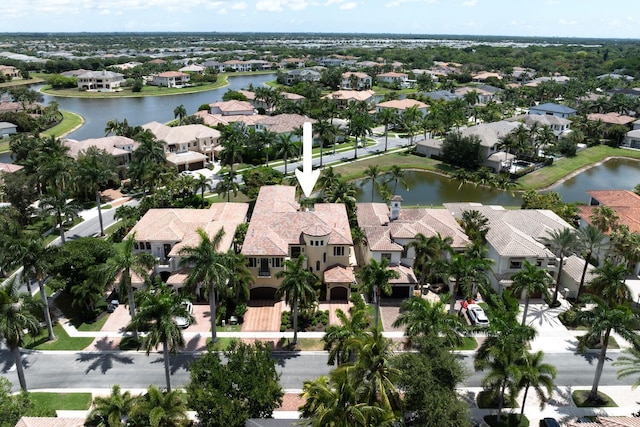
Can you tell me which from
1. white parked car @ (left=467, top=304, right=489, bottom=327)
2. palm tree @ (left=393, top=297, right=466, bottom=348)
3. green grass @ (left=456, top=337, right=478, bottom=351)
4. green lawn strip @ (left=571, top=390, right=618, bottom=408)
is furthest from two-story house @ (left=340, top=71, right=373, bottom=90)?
green lawn strip @ (left=571, top=390, right=618, bottom=408)

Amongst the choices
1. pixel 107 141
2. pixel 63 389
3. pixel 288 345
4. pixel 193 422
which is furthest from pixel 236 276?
pixel 107 141

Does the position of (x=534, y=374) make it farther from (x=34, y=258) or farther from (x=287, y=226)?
(x=34, y=258)

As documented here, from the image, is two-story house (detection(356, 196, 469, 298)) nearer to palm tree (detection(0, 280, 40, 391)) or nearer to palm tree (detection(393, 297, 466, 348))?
palm tree (detection(393, 297, 466, 348))

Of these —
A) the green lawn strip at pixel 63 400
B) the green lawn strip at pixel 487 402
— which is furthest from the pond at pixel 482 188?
the green lawn strip at pixel 63 400

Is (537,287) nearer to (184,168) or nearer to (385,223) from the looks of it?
(385,223)

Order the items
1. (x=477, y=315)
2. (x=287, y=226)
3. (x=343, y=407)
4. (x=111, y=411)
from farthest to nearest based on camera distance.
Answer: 1. (x=287, y=226)
2. (x=477, y=315)
3. (x=111, y=411)
4. (x=343, y=407)

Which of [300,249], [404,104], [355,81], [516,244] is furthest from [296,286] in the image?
[355,81]
